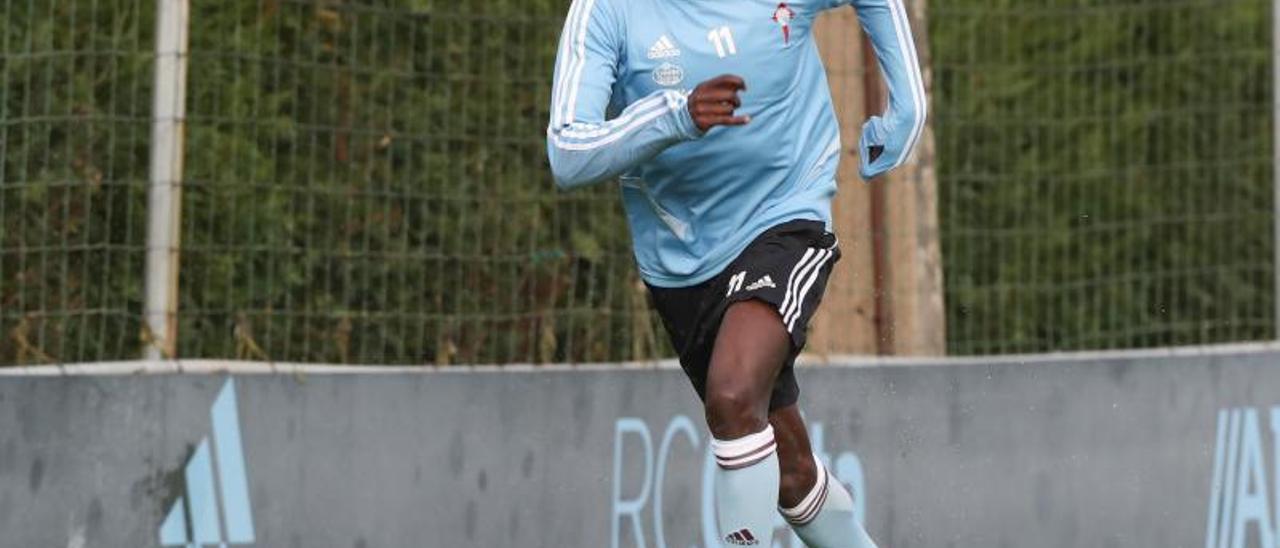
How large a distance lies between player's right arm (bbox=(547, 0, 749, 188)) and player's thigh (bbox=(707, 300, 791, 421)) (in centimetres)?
52

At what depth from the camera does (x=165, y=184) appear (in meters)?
7.93

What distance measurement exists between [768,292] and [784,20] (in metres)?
0.74

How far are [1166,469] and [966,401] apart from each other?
2.84ft

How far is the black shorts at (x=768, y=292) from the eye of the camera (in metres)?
6.61

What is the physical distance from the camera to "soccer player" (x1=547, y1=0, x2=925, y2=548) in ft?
21.0

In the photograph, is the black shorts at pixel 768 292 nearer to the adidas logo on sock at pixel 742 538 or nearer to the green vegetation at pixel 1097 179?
the adidas logo on sock at pixel 742 538

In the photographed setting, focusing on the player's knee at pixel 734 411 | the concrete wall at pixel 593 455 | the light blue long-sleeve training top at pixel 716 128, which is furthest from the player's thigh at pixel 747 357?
the concrete wall at pixel 593 455

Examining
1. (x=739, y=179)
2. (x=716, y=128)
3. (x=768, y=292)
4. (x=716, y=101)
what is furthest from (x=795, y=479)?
(x=716, y=101)

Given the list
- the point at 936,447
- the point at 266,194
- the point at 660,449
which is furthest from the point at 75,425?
the point at 936,447

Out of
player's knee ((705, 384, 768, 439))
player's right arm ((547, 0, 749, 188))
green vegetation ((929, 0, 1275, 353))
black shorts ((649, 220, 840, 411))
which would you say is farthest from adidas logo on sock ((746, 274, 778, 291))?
green vegetation ((929, 0, 1275, 353))

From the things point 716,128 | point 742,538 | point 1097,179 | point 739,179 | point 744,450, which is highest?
point 1097,179

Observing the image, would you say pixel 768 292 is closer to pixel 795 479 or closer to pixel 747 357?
pixel 747 357

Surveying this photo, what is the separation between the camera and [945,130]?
32.8ft

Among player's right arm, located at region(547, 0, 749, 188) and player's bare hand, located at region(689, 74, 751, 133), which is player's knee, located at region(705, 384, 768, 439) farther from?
player's bare hand, located at region(689, 74, 751, 133)
